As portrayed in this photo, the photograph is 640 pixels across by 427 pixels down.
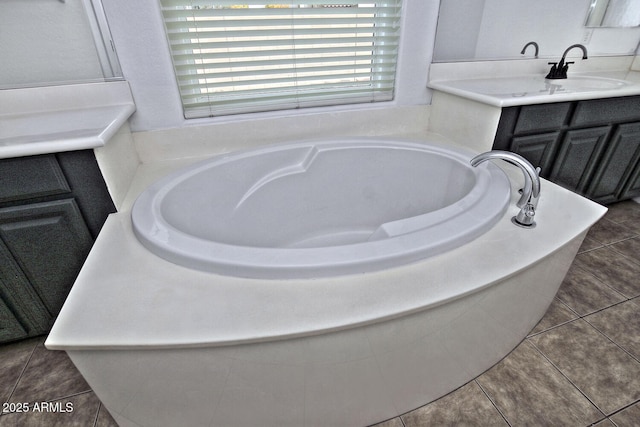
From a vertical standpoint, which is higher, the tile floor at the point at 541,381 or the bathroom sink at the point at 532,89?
the bathroom sink at the point at 532,89

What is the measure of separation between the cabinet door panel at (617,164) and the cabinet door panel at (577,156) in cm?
7

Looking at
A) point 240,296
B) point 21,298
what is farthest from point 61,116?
point 240,296

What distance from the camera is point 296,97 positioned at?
161 centimetres

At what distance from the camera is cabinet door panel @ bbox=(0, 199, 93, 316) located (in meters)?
1.04

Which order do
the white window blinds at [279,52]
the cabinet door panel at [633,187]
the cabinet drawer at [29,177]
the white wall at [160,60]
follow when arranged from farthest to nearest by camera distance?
the cabinet door panel at [633,187], the white window blinds at [279,52], the white wall at [160,60], the cabinet drawer at [29,177]

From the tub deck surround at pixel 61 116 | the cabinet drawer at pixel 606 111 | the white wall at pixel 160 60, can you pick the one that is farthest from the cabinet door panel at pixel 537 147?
the tub deck surround at pixel 61 116

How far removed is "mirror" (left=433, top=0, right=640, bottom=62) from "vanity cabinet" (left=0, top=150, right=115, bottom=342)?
5.51ft

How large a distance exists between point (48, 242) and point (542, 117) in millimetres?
2030

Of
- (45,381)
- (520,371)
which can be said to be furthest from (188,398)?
(520,371)

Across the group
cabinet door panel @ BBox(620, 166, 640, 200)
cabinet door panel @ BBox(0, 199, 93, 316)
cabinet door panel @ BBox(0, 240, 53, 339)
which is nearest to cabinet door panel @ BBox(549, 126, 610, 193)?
cabinet door panel @ BBox(620, 166, 640, 200)

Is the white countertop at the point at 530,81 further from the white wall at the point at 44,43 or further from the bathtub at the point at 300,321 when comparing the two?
the white wall at the point at 44,43

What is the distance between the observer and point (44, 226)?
1.06 metres

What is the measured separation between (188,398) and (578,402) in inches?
45.8

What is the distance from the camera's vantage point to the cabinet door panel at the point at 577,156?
5.47ft
